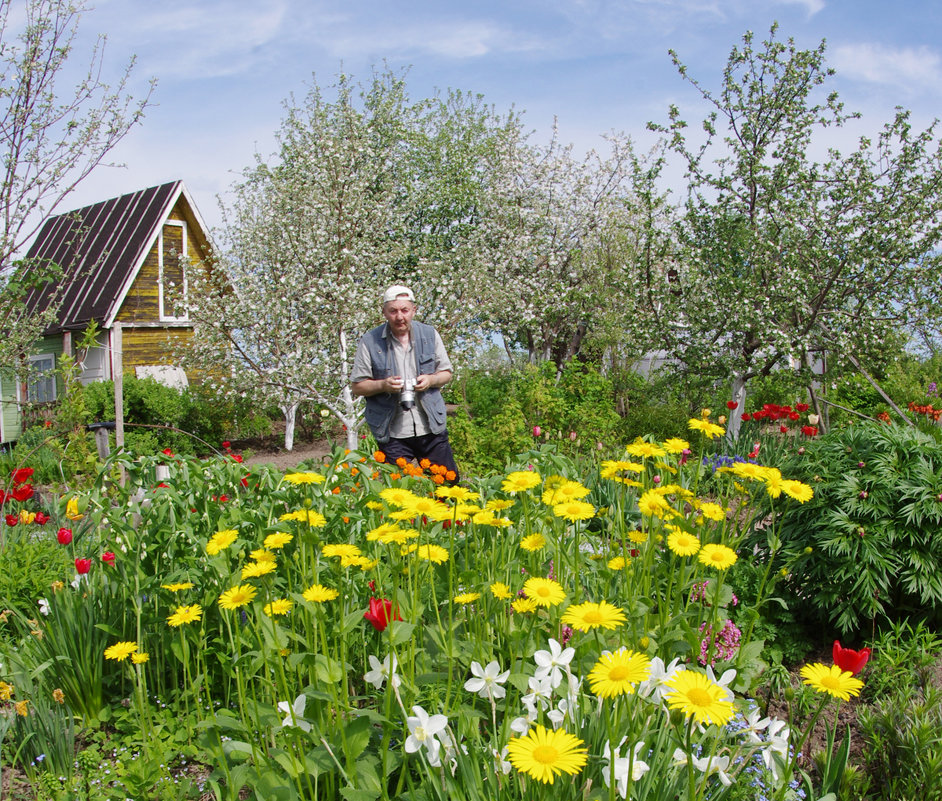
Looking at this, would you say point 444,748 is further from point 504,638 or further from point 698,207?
point 698,207

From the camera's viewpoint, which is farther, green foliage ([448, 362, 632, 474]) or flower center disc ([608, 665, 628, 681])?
green foliage ([448, 362, 632, 474])

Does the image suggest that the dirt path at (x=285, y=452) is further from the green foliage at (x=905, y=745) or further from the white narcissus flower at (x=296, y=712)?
the white narcissus flower at (x=296, y=712)

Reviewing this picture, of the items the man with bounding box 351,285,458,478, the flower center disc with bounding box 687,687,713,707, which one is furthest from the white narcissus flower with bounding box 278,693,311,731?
the man with bounding box 351,285,458,478

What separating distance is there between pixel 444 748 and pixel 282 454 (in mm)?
11810

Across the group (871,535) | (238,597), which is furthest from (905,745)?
(238,597)

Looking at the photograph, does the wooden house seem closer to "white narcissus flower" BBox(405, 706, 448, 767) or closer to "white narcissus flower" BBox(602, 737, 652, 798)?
"white narcissus flower" BBox(405, 706, 448, 767)

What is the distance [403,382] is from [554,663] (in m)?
2.91

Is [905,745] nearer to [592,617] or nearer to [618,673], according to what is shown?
[592,617]

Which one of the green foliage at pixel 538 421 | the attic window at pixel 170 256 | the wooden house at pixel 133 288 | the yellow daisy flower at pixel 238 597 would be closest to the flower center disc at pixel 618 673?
the yellow daisy flower at pixel 238 597

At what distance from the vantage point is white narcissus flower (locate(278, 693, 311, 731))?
1.51m

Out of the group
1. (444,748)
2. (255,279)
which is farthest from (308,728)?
(255,279)

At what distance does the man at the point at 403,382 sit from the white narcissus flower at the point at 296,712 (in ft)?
8.70

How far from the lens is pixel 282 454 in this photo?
42.0 feet

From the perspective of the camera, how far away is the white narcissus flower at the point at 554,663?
141 cm
